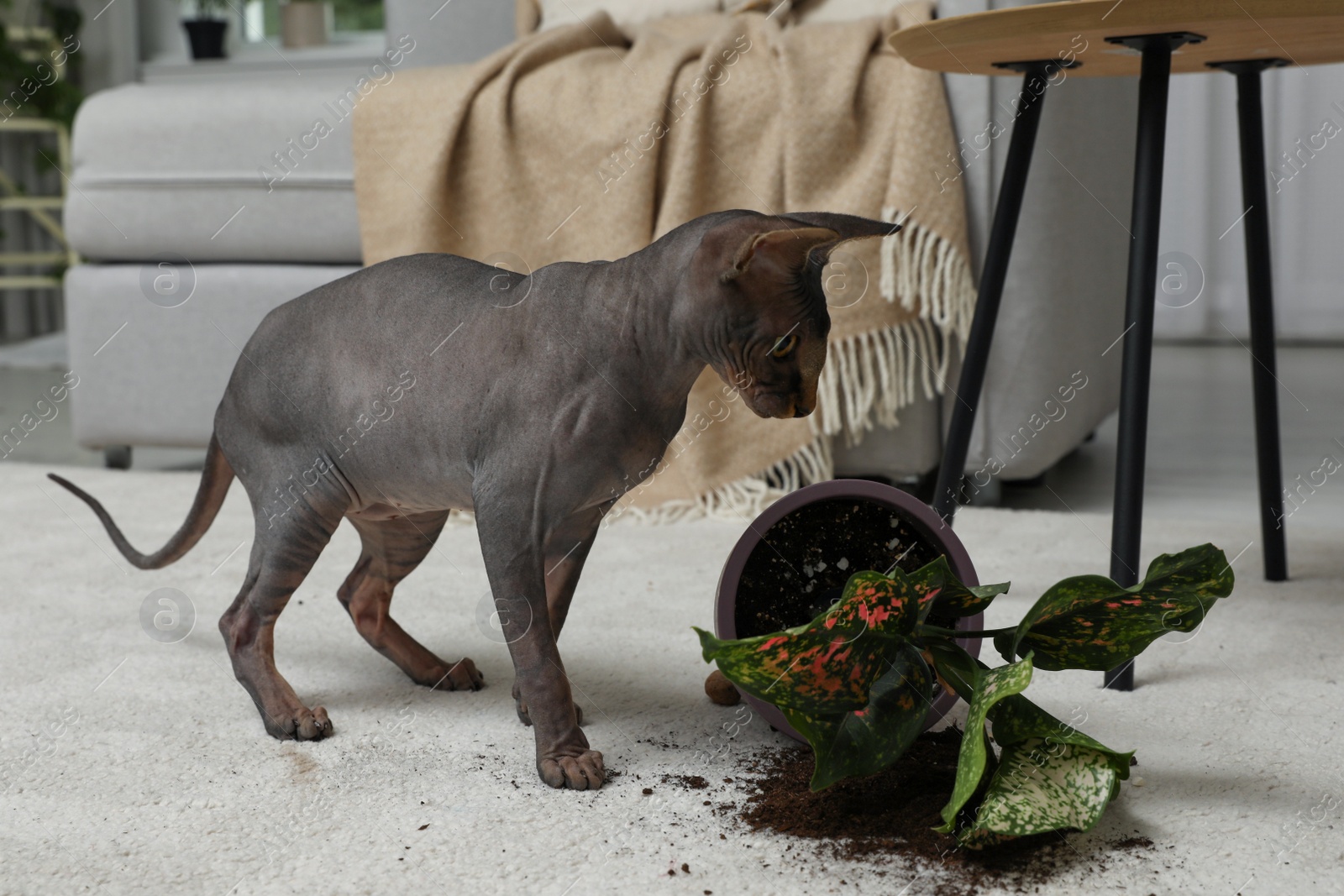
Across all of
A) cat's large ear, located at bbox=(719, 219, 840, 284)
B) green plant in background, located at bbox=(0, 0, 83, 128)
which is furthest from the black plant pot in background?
cat's large ear, located at bbox=(719, 219, 840, 284)

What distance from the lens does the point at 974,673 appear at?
86cm

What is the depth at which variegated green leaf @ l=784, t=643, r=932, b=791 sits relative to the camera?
821 millimetres

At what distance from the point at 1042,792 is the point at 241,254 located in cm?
168

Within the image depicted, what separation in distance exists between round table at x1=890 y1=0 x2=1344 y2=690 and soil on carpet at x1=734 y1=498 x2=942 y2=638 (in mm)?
251

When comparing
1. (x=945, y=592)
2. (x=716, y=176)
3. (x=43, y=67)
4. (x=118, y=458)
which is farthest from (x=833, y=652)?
(x=43, y=67)

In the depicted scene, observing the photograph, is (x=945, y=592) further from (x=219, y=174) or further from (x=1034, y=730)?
(x=219, y=174)

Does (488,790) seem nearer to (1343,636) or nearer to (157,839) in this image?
(157,839)

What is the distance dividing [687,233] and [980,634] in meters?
0.36

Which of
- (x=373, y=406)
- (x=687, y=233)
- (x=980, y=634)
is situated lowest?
(x=980, y=634)

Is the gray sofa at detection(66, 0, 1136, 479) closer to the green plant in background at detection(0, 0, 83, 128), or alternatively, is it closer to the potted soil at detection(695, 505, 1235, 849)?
the potted soil at detection(695, 505, 1235, 849)

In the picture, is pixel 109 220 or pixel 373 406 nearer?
pixel 373 406

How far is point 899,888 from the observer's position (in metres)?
0.77

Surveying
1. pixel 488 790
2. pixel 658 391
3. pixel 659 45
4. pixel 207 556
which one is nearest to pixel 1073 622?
pixel 658 391

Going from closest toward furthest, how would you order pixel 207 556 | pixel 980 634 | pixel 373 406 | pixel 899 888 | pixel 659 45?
pixel 899 888
pixel 980 634
pixel 373 406
pixel 207 556
pixel 659 45
